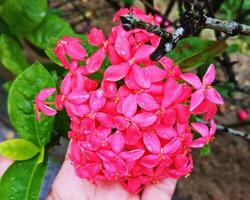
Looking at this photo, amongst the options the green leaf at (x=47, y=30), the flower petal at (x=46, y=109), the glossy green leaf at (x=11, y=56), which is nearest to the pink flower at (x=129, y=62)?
the flower petal at (x=46, y=109)

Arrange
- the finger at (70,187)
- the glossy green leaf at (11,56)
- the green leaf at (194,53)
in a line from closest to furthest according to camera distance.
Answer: the green leaf at (194,53) < the finger at (70,187) < the glossy green leaf at (11,56)

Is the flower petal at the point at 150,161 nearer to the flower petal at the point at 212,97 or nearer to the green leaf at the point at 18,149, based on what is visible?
the flower petal at the point at 212,97

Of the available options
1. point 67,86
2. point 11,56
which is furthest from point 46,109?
point 11,56

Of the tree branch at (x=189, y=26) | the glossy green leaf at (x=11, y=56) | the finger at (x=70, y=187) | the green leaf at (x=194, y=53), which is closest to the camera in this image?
the tree branch at (x=189, y=26)

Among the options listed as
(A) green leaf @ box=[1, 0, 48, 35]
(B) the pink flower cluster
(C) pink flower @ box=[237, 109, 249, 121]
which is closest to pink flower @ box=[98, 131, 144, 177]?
(B) the pink flower cluster

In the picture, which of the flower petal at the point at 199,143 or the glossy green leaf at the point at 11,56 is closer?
the flower petal at the point at 199,143

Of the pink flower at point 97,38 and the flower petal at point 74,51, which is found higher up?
the pink flower at point 97,38

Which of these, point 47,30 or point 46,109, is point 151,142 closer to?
point 46,109
